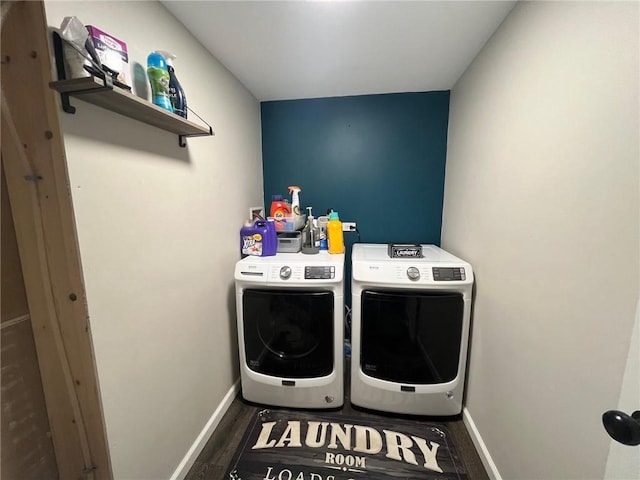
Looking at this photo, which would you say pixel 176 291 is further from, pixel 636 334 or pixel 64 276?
pixel 636 334

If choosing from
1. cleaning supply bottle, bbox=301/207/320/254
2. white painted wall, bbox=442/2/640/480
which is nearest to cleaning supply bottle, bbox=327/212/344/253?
cleaning supply bottle, bbox=301/207/320/254

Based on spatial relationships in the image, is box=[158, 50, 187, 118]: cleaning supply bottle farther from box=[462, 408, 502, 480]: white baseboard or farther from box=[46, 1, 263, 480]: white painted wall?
box=[462, 408, 502, 480]: white baseboard

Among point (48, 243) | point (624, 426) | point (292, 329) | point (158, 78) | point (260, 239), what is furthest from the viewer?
point (260, 239)

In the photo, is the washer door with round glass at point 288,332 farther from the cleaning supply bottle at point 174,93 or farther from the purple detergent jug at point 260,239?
the cleaning supply bottle at point 174,93

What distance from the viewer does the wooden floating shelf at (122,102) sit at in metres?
0.65

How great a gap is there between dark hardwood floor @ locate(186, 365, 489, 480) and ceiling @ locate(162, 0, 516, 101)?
2.20 meters

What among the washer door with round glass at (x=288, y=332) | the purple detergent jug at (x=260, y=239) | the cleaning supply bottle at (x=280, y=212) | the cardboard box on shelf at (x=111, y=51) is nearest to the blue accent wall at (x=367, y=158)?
the cleaning supply bottle at (x=280, y=212)

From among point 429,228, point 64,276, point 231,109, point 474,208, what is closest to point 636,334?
point 474,208

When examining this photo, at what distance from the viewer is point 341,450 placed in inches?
53.8

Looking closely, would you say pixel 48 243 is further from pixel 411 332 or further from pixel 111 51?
pixel 411 332

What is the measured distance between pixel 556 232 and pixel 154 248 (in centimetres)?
151

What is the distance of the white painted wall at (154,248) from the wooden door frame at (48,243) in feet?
0.10

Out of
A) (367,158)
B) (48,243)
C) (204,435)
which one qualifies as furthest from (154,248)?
(367,158)

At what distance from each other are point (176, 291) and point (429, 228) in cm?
190
